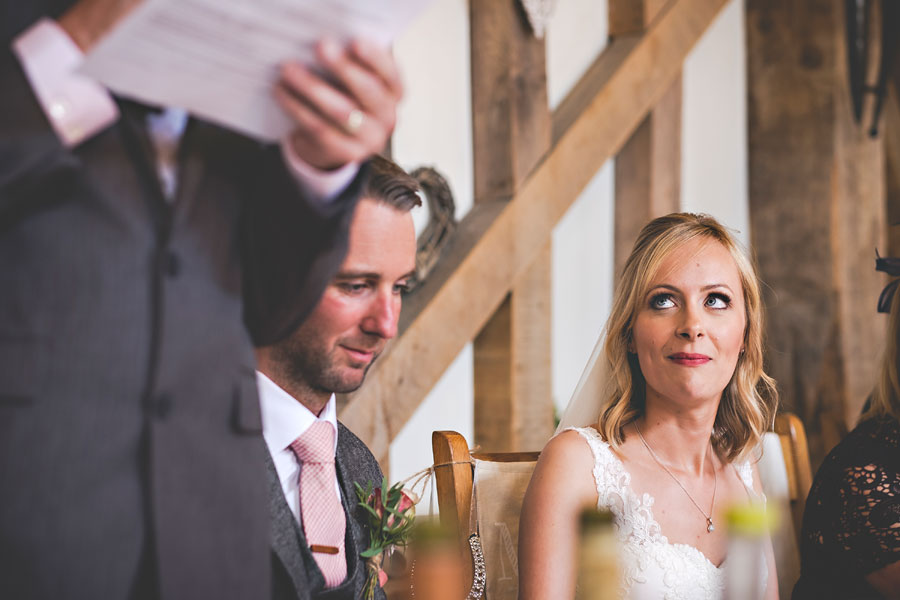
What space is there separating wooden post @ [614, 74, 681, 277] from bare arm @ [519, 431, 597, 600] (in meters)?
1.51

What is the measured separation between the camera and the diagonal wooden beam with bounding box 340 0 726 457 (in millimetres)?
2320

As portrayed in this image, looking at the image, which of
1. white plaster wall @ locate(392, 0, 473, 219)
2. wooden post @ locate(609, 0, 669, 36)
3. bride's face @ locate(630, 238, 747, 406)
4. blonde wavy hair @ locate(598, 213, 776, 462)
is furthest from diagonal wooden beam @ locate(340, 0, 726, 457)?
bride's face @ locate(630, 238, 747, 406)

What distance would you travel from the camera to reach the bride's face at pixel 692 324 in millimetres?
1720

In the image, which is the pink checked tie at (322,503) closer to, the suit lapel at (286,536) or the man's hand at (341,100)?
the suit lapel at (286,536)

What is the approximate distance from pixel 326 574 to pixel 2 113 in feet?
2.49

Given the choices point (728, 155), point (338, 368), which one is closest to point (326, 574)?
point (338, 368)

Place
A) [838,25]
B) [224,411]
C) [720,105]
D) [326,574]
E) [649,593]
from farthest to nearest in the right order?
[720,105] < [838,25] < [649,593] < [326,574] < [224,411]

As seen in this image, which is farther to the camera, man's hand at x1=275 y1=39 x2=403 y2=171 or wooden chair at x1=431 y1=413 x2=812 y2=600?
wooden chair at x1=431 y1=413 x2=812 y2=600

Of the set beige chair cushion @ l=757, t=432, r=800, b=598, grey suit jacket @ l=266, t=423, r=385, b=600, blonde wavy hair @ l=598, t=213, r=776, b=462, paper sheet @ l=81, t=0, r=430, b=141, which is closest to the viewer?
paper sheet @ l=81, t=0, r=430, b=141

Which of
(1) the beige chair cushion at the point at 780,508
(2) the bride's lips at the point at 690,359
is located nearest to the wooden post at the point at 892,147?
(1) the beige chair cushion at the point at 780,508

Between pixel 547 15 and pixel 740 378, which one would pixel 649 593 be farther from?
pixel 547 15

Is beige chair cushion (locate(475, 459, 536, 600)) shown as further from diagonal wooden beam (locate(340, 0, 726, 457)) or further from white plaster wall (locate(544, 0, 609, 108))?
white plaster wall (locate(544, 0, 609, 108))

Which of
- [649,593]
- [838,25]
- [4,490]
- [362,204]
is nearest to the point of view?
[4,490]

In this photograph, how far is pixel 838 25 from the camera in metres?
3.41
